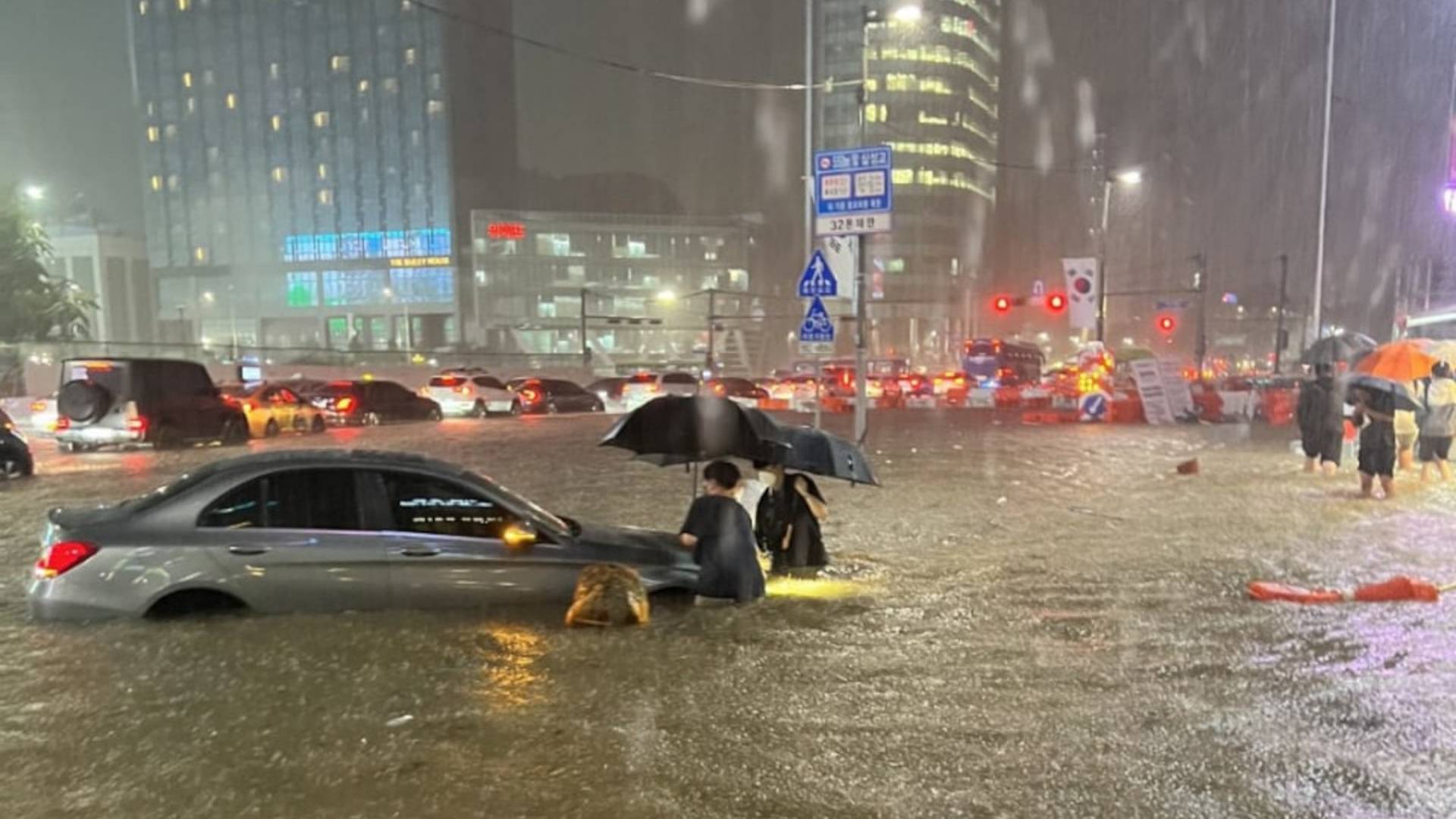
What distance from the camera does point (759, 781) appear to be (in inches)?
158

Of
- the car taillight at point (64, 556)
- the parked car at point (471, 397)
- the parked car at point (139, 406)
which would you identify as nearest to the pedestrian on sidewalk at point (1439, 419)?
the car taillight at point (64, 556)

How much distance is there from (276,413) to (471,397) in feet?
27.8

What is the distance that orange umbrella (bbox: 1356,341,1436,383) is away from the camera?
44.3 ft

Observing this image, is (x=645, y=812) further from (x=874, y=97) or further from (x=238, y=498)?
(x=874, y=97)

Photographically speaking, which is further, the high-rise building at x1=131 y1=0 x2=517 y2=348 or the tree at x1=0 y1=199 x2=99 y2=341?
the high-rise building at x1=131 y1=0 x2=517 y2=348

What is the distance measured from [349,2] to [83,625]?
331 ft

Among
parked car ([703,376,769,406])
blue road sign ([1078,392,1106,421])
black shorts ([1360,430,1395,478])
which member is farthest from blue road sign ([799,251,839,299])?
parked car ([703,376,769,406])

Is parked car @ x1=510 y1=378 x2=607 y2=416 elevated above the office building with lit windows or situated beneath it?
situated beneath

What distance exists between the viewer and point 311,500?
19.7ft

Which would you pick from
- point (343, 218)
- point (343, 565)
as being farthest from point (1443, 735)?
point (343, 218)

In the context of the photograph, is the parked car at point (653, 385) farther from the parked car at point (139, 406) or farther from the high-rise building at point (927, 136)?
the high-rise building at point (927, 136)

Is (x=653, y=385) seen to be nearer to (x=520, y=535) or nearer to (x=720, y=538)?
(x=720, y=538)

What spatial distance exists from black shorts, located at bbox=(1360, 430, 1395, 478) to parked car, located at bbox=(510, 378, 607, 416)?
983 inches

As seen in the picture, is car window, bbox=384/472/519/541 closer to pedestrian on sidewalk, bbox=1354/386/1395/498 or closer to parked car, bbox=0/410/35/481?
pedestrian on sidewalk, bbox=1354/386/1395/498
